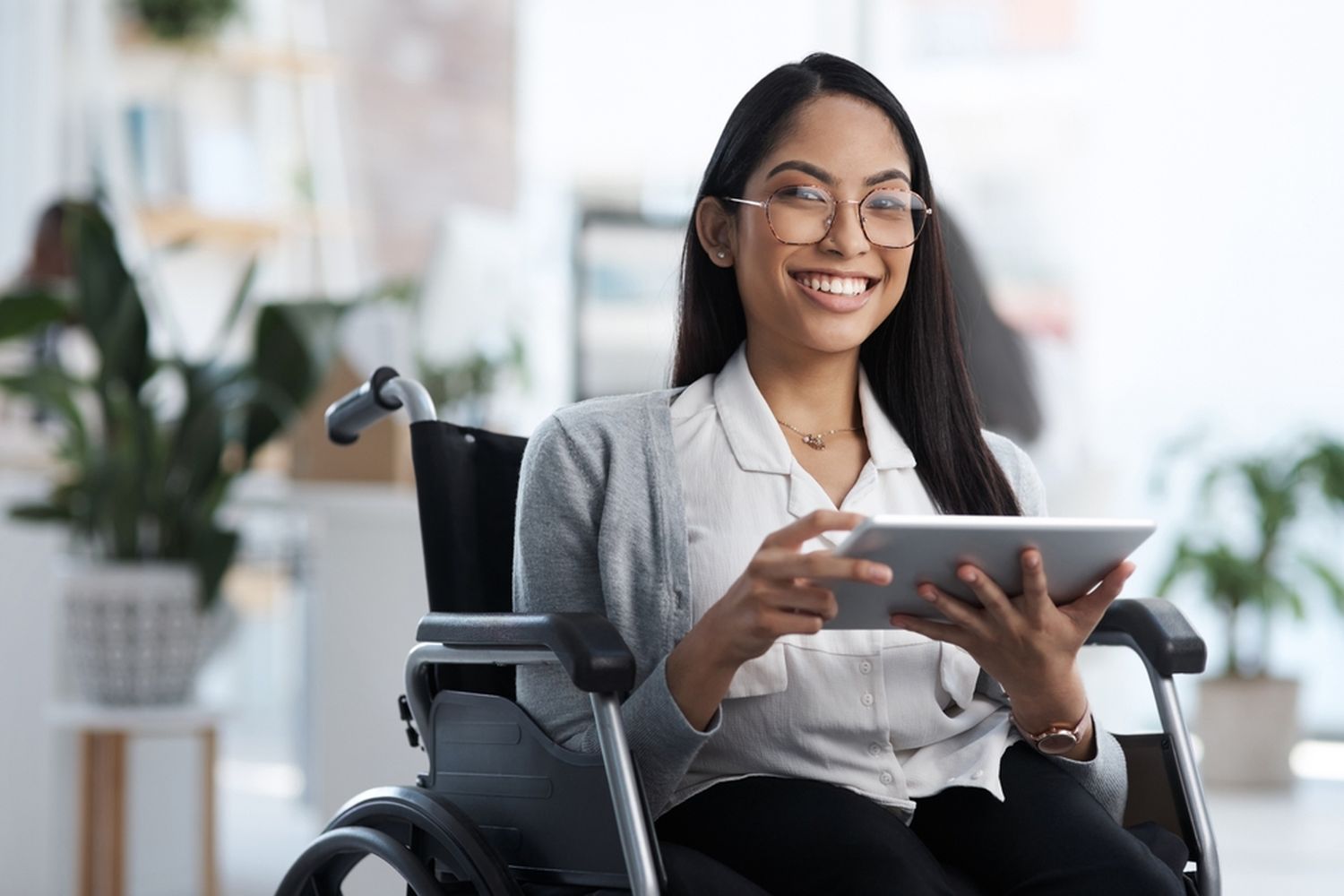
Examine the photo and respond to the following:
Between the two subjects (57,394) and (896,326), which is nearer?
(896,326)

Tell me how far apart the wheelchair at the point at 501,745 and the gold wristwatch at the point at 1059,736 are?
71 millimetres

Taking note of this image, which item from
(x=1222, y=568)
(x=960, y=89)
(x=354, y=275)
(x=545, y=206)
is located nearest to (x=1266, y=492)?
(x=1222, y=568)

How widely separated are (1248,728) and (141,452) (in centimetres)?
259

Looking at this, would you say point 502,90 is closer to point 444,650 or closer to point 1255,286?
point 1255,286

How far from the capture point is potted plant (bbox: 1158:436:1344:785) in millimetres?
3930

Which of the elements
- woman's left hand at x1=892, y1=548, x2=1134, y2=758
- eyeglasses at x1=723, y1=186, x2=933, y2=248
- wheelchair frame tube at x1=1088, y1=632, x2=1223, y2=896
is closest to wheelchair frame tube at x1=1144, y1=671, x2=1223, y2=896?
wheelchair frame tube at x1=1088, y1=632, x2=1223, y2=896

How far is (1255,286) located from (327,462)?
274cm

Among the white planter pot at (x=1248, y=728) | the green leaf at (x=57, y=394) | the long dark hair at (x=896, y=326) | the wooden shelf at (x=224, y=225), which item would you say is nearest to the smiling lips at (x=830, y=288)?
the long dark hair at (x=896, y=326)

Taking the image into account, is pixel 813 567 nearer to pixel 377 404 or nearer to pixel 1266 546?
pixel 377 404

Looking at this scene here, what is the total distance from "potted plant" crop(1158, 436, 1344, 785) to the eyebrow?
2685mm

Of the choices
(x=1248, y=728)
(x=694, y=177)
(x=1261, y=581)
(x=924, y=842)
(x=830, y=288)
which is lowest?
(x=1248, y=728)

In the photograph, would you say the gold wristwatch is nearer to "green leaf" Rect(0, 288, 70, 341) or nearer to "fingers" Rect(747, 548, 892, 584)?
"fingers" Rect(747, 548, 892, 584)

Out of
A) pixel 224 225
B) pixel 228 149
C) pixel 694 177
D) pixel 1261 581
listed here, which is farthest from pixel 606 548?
pixel 228 149

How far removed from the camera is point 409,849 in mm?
1384
